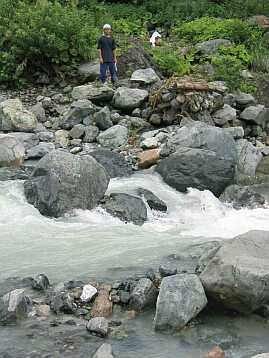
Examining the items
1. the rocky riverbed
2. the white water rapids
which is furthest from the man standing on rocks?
the white water rapids

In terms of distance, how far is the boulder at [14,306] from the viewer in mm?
6344

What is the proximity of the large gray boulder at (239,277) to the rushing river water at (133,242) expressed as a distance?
9.1 inches

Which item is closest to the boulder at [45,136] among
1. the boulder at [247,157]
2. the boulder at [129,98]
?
the boulder at [129,98]

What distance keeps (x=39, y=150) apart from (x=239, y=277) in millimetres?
7317

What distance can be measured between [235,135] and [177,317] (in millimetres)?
8278

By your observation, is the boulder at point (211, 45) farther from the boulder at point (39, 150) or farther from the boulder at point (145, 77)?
the boulder at point (39, 150)

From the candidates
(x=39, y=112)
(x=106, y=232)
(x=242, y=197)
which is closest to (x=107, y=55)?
(x=39, y=112)

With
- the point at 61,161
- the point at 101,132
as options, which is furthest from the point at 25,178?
the point at 101,132

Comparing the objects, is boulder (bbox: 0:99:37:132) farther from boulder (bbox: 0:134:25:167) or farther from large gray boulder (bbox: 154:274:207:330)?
large gray boulder (bbox: 154:274:207:330)

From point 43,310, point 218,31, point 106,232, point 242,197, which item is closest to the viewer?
point 43,310

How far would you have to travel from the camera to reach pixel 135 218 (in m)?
10.1

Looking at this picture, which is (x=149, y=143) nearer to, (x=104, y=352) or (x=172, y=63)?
(x=172, y=63)

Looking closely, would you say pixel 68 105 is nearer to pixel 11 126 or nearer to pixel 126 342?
pixel 11 126

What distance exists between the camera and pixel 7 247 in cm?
847
